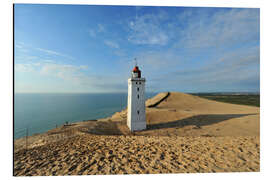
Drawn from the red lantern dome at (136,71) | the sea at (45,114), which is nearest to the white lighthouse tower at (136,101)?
the red lantern dome at (136,71)

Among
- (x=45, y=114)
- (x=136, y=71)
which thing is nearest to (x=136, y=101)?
(x=136, y=71)

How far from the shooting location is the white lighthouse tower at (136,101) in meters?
7.48

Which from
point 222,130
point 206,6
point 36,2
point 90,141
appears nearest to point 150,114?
point 222,130

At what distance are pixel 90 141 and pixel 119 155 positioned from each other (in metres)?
1.71

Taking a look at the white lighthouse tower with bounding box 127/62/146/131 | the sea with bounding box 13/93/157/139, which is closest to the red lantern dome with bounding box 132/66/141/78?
the white lighthouse tower with bounding box 127/62/146/131

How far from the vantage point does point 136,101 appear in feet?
24.9

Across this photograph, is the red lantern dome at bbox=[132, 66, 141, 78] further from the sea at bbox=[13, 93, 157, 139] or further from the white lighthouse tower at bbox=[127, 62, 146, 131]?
the sea at bbox=[13, 93, 157, 139]

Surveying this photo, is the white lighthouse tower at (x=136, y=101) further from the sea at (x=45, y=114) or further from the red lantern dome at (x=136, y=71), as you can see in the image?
the sea at (x=45, y=114)

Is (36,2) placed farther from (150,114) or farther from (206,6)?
(150,114)

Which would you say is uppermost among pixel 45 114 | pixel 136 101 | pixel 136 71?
pixel 136 71

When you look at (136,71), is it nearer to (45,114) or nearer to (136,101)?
(136,101)

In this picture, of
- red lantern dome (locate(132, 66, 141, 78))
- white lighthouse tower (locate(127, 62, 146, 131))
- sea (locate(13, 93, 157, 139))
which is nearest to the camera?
white lighthouse tower (locate(127, 62, 146, 131))

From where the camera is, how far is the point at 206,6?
12.8ft

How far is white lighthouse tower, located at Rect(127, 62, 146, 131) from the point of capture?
748cm
